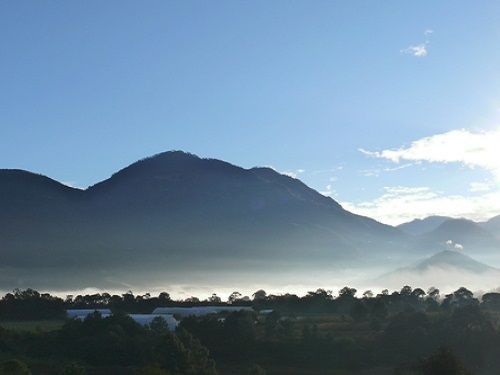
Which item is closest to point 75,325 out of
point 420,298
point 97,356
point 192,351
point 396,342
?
point 97,356

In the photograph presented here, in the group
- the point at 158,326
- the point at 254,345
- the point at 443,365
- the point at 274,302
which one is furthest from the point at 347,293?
the point at 443,365

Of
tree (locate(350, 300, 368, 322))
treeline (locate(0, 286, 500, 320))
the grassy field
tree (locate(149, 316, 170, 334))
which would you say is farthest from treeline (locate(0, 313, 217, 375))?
treeline (locate(0, 286, 500, 320))

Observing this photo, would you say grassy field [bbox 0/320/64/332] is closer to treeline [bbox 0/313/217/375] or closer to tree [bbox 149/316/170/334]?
treeline [bbox 0/313/217/375]

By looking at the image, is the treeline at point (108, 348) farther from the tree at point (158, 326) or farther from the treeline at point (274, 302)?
the treeline at point (274, 302)

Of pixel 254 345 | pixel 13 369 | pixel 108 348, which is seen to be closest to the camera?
pixel 13 369

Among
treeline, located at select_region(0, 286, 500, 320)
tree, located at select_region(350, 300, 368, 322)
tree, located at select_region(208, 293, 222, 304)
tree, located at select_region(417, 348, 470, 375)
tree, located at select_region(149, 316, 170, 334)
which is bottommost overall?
tree, located at select_region(417, 348, 470, 375)

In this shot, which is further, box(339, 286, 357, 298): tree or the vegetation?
box(339, 286, 357, 298): tree

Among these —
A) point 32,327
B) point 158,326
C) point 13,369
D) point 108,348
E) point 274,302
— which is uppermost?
point 274,302

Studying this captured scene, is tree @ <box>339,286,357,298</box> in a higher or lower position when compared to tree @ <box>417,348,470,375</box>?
higher

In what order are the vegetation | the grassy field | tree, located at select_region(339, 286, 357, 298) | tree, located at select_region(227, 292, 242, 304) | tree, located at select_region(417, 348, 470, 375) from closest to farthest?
tree, located at select_region(417, 348, 470, 375) → the vegetation → the grassy field → tree, located at select_region(339, 286, 357, 298) → tree, located at select_region(227, 292, 242, 304)

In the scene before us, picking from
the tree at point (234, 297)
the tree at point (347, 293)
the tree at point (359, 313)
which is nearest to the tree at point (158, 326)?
the tree at point (359, 313)

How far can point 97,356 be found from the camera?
72.6 meters

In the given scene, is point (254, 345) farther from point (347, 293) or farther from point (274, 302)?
point (274, 302)

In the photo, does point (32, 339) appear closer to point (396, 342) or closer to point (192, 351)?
point (192, 351)
